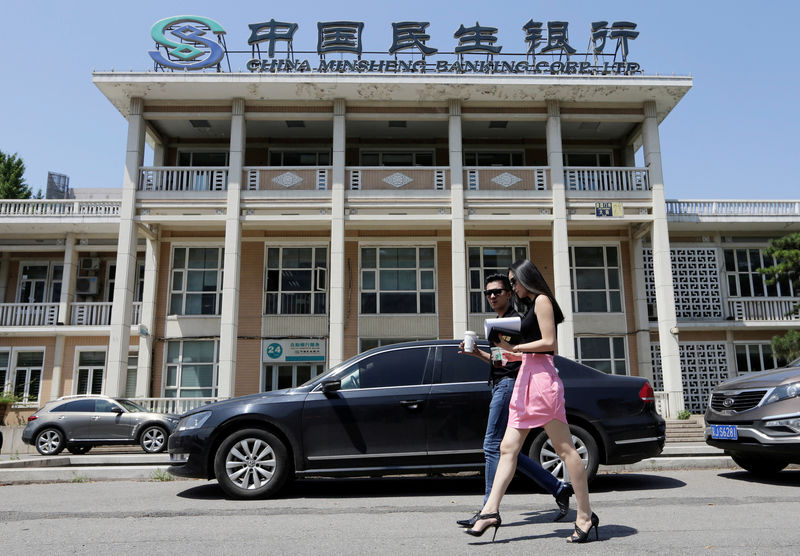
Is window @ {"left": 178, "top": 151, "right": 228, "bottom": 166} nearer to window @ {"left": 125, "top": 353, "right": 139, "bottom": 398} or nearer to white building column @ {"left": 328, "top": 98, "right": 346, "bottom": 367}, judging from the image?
white building column @ {"left": 328, "top": 98, "right": 346, "bottom": 367}

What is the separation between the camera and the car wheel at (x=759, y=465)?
25.9ft

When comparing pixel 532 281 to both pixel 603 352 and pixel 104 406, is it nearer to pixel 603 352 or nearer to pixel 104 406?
pixel 104 406

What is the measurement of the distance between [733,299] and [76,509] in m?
22.5

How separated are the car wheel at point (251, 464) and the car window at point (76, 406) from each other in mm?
10706

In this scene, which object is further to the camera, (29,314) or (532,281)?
(29,314)

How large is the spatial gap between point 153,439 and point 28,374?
1053 cm

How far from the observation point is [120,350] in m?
18.9

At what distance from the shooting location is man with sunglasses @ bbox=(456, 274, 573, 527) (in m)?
4.98

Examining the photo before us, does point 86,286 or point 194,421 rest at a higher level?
point 86,286

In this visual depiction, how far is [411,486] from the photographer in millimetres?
7523

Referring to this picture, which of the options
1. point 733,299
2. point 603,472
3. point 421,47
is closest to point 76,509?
point 603,472

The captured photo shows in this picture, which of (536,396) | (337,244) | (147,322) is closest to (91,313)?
(147,322)

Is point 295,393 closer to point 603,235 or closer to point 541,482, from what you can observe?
point 541,482

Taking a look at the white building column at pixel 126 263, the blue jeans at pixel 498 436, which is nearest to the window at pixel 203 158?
the white building column at pixel 126 263
